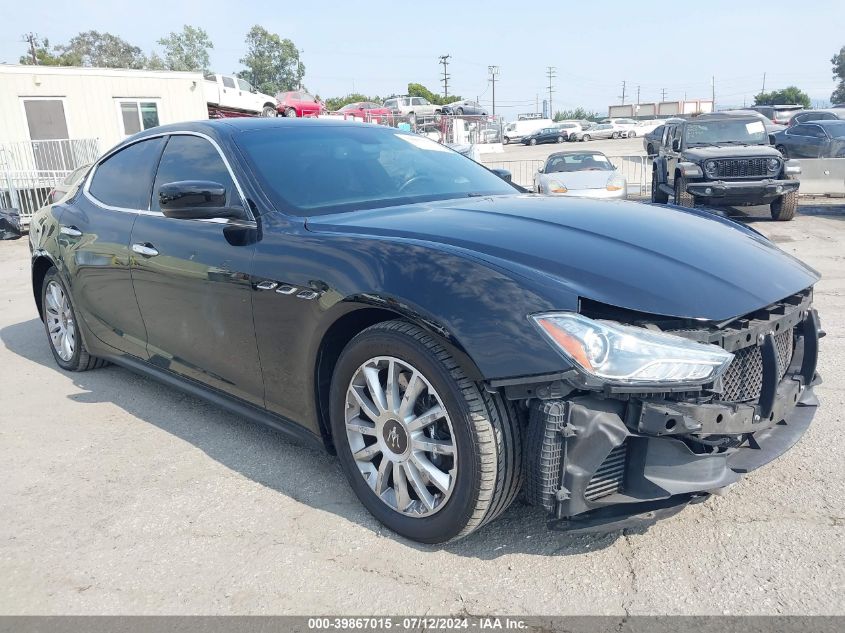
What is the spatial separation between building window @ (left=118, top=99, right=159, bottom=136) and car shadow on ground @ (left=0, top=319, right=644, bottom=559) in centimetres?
1797

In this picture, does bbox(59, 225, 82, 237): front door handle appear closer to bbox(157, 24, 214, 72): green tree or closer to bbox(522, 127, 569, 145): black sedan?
bbox(522, 127, 569, 145): black sedan

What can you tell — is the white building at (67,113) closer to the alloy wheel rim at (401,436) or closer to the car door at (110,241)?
the car door at (110,241)

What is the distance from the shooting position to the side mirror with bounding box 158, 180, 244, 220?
3039mm

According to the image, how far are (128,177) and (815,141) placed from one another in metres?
17.8

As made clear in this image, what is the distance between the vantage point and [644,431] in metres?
2.17

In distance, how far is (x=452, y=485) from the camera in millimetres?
2439

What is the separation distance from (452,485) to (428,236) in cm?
93

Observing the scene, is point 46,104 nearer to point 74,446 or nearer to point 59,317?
point 59,317

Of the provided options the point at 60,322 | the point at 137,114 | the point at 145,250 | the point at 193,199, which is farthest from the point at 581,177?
the point at 137,114

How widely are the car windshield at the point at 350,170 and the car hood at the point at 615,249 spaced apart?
196mm

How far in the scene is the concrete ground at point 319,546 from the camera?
233cm

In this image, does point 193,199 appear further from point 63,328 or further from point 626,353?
point 63,328

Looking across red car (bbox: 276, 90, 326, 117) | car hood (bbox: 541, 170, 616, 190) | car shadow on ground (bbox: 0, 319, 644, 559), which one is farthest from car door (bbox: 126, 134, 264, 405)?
red car (bbox: 276, 90, 326, 117)

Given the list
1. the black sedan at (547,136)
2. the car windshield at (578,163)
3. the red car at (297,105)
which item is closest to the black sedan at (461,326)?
the car windshield at (578,163)
